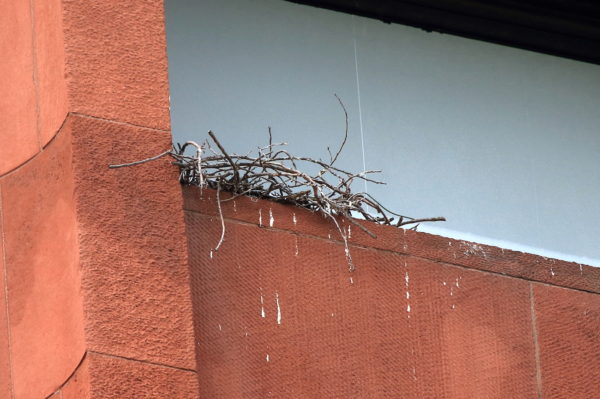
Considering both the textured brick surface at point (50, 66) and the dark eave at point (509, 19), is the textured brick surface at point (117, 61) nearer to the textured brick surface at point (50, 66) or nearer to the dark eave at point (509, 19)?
the textured brick surface at point (50, 66)

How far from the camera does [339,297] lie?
26.4 ft

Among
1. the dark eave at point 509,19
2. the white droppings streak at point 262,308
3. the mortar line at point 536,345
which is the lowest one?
the mortar line at point 536,345

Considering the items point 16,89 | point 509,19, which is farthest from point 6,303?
point 509,19

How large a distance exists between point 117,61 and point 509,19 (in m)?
3.20

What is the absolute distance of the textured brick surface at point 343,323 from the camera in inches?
302

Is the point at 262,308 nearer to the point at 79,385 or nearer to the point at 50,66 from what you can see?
the point at 79,385

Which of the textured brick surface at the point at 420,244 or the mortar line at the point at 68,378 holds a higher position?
the textured brick surface at the point at 420,244

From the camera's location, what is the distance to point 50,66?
7492 millimetres

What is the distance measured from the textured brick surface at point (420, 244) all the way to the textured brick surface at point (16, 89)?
0.69 metres

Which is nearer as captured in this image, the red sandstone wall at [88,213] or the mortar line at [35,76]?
the red sandstone wall at [88,213]

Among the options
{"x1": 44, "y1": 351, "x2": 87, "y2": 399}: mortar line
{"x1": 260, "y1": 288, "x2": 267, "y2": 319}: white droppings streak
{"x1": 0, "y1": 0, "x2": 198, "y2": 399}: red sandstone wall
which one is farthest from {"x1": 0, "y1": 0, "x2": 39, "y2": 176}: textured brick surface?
{"x1": 260, "y1": 288, "x2": 267, "y2": 319}: white droppings streak

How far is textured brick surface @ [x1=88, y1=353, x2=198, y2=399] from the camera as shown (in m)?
6.88

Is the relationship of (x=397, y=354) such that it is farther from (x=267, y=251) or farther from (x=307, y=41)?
(x=307, y=41)

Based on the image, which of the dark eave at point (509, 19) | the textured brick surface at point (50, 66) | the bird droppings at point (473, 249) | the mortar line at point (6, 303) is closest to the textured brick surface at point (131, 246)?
the textured brick surface at point (50, 66)
